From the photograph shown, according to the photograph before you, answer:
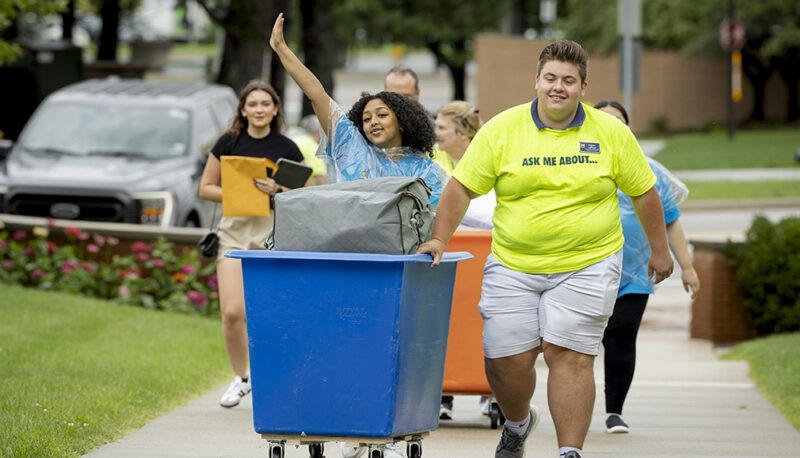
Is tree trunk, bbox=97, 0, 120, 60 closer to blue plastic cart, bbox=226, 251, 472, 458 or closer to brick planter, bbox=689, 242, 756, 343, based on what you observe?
brick planter, bbox=689, 242, 756, 343

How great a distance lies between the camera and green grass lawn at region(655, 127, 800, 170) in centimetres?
2989

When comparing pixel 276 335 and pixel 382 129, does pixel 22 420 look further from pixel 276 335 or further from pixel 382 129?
pixel 382 129

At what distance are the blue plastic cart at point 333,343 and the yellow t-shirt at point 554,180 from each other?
50 cm

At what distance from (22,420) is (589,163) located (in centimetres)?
302

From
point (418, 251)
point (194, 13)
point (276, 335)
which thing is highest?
point (194, 13)

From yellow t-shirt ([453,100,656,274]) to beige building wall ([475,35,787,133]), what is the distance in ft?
111

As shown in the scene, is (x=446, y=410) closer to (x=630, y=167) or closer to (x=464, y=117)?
(x=464, y=117)

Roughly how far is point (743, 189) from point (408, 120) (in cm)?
1884

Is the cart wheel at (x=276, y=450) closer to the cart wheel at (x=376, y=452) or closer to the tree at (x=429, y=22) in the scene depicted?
the cart wheel at (x=376, y=452)

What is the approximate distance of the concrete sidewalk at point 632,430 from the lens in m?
6.41

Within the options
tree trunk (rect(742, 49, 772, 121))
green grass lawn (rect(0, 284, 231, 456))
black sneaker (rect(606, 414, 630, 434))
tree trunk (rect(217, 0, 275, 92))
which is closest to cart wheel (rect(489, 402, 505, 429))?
black sneaker (rect(606, 414, 630, 434))

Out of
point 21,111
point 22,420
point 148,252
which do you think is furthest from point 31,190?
point 21,111

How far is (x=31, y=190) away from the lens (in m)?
12.9

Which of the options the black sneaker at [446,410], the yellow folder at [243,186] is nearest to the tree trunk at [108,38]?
the yellow folder at [243,186]
